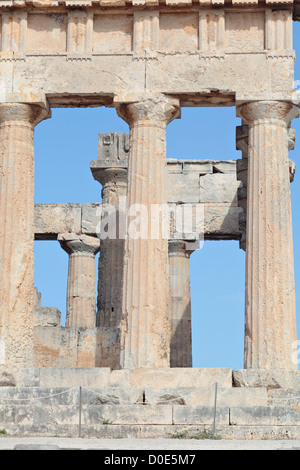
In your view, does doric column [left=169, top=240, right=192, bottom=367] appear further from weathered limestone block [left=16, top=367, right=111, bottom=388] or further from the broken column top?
weathered limestone block [left=16, top=367, right=111, bottom=388]

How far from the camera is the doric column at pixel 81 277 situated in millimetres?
42250

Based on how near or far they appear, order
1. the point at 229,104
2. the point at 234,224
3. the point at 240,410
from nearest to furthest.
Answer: the point at 240,410
the point at 229,104
the point at 234,224

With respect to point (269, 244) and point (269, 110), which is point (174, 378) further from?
point (269, 110)

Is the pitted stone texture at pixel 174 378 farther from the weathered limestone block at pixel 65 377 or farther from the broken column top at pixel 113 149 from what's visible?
the broken column top at pixel 113 149

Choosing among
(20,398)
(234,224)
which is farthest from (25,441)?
(234,224)

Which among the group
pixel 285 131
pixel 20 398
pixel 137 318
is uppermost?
pixel 285 131

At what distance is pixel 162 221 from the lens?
100ft

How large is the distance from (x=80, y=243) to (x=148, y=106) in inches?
490

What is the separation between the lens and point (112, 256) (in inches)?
1503

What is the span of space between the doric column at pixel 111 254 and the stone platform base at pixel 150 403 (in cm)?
790

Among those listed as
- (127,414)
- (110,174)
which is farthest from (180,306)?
(127,414)

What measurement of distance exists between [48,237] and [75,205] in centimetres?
158

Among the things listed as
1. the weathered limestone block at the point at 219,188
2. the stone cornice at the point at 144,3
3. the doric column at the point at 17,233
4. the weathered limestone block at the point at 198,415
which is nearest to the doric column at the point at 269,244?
the stone cornice at the point at 144,3
